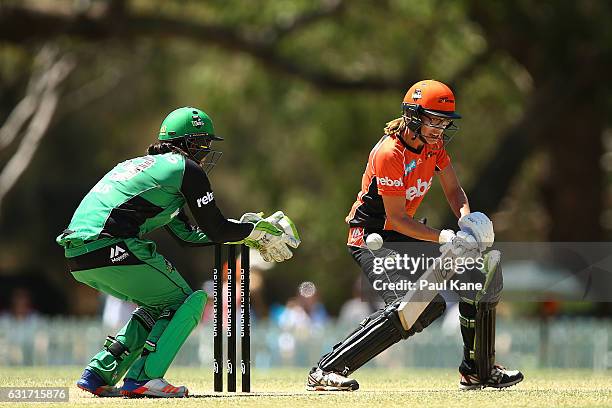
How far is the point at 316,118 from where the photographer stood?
2941 cm

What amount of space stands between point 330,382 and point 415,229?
1.25 meters

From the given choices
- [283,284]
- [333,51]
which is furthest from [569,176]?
[283,284]

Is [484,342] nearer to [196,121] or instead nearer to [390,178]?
[390,178]

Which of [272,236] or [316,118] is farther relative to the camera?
[316,118]

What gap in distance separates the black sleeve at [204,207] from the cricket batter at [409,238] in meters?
1.08

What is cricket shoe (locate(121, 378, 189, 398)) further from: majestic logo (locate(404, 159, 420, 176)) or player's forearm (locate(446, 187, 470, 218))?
player's forearm (locate(446, 187, 470, 218))

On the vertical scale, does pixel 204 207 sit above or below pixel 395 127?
below

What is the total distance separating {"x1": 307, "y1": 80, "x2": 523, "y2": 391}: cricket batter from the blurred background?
8.51m

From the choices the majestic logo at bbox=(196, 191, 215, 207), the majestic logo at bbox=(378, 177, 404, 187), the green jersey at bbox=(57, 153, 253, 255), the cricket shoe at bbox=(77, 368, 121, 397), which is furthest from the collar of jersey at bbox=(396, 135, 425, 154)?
the cricket shoe at bbox=(77, 368, 121, 397)

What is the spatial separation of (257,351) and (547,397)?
9675mm

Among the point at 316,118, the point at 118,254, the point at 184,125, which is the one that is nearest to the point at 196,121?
the point at 184,125

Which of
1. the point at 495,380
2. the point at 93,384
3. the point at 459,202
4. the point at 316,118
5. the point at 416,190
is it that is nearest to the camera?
the point at 93,384

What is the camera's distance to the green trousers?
8.16 metres

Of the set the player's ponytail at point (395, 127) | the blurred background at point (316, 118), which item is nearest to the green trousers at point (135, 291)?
the player's ponytail at point (395, 127)
